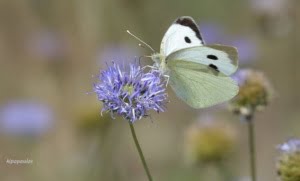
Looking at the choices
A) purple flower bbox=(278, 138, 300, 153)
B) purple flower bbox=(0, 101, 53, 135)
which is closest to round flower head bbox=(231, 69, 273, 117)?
purple flower bbox=(278, 138, 300, 153)

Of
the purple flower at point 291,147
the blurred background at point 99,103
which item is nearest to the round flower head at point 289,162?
the purple flower at point 291,147

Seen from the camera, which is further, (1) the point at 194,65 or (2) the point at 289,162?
(1) the point at 194,65

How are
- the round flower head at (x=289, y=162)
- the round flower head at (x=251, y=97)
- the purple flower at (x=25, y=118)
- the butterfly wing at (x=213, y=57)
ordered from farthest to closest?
the purple flower at (x=25, y=118) < the round flower head at (x=251, y=97) < the butterfly wing at (x=213, y=57) < the round flower head at (x=289, y=162)

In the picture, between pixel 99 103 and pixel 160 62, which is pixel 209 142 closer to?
pixel 99 103

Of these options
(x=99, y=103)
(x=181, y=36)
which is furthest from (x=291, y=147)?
→ (x=99, y=103)

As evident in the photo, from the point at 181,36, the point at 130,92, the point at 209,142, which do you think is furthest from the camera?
the point at 209,142

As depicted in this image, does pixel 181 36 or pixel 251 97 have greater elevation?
pixel 181 36

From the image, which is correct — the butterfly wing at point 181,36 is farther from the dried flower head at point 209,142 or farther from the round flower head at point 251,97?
the dried flower head at point 209,142
